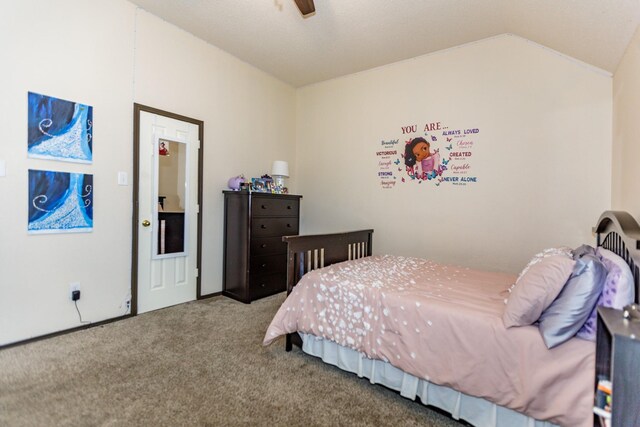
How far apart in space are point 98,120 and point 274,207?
182 centimetres

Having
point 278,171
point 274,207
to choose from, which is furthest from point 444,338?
point 278,171

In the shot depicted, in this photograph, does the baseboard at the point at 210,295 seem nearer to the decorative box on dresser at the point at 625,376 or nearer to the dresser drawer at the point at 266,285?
the dresser drawer at the point at 266,285

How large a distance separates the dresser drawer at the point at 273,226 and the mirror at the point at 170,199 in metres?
0.72

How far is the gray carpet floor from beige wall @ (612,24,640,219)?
184 cm

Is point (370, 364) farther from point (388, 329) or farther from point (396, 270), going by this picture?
point (396, 270)

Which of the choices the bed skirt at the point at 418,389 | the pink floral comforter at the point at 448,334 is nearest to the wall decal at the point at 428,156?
the pink floral comforter at the point at 448,334

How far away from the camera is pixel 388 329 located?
173cm

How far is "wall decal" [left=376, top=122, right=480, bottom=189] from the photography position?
3240 mm

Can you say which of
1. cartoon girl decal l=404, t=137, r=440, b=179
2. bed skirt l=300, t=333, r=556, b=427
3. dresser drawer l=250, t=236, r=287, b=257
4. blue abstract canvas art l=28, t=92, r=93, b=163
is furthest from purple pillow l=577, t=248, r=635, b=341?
blue abstract canvas art l=28, t=92, r=93, b=163

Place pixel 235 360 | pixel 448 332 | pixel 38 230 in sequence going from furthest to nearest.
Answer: pixel 38 230, pixel 235 360, pixel 448 332

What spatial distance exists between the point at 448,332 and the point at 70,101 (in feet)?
10.2

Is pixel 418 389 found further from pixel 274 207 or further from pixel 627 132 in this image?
pixel 274 207

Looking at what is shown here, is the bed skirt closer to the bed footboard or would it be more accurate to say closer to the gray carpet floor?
the gray carpet floor

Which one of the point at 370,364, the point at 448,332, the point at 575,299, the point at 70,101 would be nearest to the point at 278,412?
the point at 370,364
